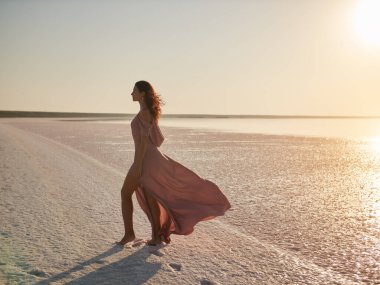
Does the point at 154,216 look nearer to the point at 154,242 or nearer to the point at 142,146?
the point at 154,242

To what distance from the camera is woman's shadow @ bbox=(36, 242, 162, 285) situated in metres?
4.56

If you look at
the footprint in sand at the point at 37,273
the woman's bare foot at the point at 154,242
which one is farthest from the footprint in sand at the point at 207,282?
the footprint in sand at the point at 37,273

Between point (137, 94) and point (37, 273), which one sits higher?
Result: point (137, 94)

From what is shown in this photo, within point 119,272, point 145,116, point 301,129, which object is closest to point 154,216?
point 119,272

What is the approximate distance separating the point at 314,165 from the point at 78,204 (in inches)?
405

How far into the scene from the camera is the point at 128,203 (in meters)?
5.89

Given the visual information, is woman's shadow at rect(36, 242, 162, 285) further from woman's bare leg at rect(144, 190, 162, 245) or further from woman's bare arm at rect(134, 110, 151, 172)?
woman's bare arm at rect(134, 110, 151, 172)

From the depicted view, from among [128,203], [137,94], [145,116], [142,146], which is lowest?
[128,203]

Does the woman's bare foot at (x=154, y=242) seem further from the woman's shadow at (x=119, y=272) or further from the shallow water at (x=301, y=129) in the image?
the shallow water at (x=301, y=129)

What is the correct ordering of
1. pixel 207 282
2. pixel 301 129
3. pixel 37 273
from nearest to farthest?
pixel 207 282
pixel 37 273
pixel 301 129

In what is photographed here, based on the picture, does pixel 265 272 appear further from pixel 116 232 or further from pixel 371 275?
pixel 116 232

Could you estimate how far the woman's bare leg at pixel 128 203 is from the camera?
5.78m

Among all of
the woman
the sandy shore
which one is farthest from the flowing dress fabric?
the sandy shore

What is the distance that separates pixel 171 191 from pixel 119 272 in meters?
1.38
